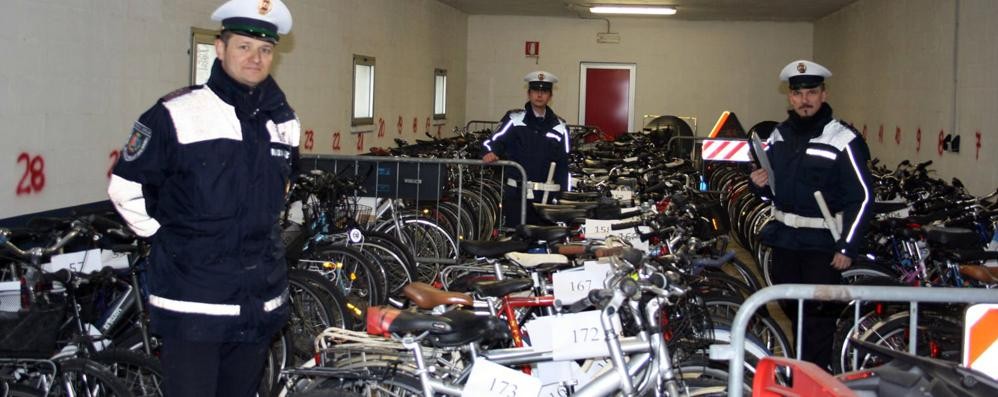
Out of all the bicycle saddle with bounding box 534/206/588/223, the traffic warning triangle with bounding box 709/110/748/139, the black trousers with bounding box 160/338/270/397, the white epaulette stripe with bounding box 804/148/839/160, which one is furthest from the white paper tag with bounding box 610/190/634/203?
the traffic warning triangle with bounding box 709/110/748/139

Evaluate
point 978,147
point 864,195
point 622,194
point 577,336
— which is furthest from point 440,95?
point 577,336

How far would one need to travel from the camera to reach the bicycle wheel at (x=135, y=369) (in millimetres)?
3199

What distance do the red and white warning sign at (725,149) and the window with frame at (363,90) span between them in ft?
10.8

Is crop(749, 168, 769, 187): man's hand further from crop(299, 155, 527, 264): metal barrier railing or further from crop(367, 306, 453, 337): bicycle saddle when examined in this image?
crop(299, 155, 527, 264): metal barrier railing

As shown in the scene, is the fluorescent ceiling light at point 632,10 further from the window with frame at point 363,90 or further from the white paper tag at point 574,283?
the white paper tag at point 574,283

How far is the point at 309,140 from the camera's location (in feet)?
27.3

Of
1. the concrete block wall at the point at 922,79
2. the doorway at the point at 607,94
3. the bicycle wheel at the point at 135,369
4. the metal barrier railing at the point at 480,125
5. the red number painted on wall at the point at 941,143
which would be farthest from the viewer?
the doorway at the point at 607,94

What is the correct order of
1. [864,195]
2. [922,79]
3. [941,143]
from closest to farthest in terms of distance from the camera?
1. [864,195]
2. [941,143]
3. [922,79]

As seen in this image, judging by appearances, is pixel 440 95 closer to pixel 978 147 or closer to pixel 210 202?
pixel 978 147

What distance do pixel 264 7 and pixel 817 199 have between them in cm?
242

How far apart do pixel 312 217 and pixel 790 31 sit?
11985 millimetres

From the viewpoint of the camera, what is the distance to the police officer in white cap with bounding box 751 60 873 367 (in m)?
4.11

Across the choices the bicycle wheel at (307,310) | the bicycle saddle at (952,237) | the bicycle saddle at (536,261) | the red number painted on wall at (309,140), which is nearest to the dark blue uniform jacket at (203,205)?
the bicycle saddle at (536,261)

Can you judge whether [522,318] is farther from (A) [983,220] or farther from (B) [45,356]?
(A) [983,220]
